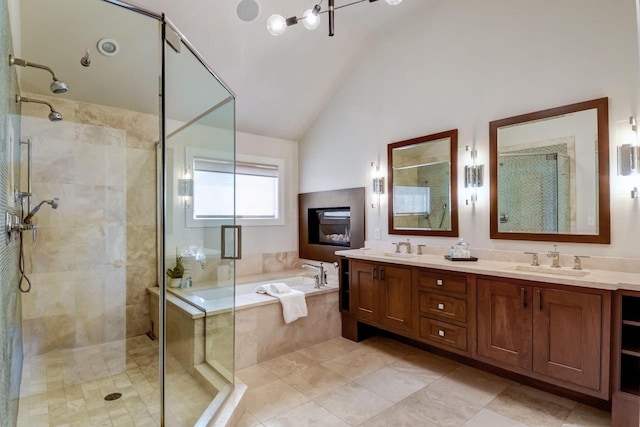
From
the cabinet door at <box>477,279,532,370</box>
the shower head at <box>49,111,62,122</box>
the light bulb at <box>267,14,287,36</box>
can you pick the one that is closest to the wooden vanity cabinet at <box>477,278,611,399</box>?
the cabinet door at <box>477,279,532,370</box>

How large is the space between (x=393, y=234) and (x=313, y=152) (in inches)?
67.0

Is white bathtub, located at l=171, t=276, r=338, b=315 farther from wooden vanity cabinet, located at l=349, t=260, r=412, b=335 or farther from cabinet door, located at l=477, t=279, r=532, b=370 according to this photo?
cabinet door, located at l=477, t=279, r=532, b=370

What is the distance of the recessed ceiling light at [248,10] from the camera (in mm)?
2930

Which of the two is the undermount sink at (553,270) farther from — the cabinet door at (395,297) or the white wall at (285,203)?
the white wall at (285,203)

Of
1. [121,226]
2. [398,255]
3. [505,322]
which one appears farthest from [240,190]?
[505,322]

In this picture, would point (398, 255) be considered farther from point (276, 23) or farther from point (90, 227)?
point (90, 227)

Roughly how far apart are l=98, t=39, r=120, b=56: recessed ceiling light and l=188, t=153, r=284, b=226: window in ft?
3.53

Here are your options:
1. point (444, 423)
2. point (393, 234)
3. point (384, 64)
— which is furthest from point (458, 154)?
point (444, 423)

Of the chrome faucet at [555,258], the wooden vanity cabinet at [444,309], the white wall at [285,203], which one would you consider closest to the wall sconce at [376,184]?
the wooden vanity cabinet at [444,309]

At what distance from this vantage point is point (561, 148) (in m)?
2.41

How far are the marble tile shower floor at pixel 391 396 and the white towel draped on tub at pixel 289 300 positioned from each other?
14.3 inches

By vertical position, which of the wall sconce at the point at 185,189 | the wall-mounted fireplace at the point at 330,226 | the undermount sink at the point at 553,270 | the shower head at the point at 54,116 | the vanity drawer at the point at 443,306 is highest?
the shower head at the point at 54,116

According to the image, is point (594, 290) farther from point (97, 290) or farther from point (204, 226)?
point (97, 290)

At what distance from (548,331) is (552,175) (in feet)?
3.77
